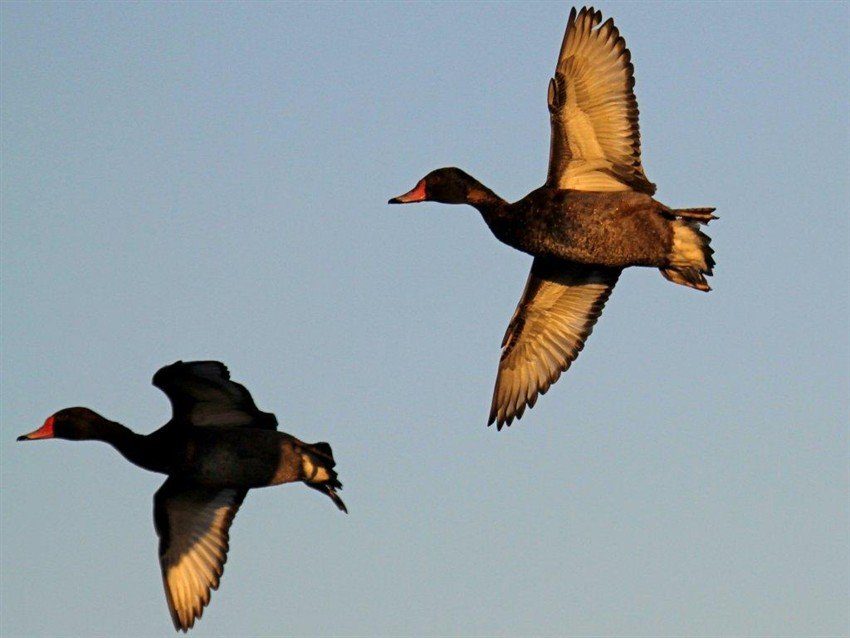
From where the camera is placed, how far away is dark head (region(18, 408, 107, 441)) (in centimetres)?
1838

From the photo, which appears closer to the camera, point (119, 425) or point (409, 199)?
point (119, 425)

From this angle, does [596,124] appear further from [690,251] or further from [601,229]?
[690,251]

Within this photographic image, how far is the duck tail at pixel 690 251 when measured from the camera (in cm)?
1848

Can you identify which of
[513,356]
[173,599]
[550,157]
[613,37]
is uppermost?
[613,37]

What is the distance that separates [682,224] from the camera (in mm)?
18547

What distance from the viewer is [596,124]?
735 inches

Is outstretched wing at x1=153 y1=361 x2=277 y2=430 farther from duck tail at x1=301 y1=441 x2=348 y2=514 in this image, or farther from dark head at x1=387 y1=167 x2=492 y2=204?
dark head at x1=387 y1=167 x2=492 y2=204

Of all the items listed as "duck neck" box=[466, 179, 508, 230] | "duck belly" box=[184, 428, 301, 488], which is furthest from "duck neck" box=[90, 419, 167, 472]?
"duck neck" box=[466, 179, 508, 230]

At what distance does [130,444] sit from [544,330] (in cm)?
442

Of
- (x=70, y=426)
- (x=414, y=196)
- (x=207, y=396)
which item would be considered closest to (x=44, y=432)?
(x=70, y=426)

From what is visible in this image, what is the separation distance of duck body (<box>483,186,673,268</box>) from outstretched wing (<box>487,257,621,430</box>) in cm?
151

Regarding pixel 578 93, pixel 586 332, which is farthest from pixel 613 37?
pixel 586 332

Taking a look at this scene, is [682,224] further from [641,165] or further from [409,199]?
[409,199]

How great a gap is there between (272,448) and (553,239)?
3.10 m
